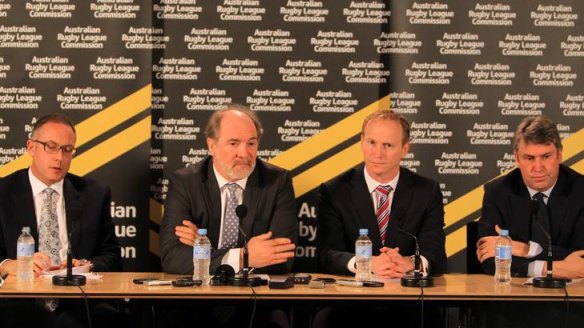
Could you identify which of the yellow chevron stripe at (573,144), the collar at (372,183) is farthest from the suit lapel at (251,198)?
the yellow chevron stripe at (573,144)

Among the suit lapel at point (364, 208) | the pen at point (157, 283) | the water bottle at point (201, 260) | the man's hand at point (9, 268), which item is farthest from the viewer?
the suit lapel at point (364, 208)

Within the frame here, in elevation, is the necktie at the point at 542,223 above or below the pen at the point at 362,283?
above

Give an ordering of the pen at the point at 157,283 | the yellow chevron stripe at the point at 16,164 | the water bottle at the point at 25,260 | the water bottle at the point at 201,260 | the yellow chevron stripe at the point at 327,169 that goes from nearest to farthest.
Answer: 1. the pen at the point at 157,283
2. the water bottle at the point at 25,260
3. the water bottle at the point at 201,260
4. the yellow chevron stripe at the point at 16,164
5. the yellow chevron stripe at the point at 327,169

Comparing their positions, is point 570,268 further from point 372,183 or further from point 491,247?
point 372,183

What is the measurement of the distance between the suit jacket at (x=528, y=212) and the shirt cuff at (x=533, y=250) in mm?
147

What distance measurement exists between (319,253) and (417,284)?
1.00m

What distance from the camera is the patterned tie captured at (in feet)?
19.3

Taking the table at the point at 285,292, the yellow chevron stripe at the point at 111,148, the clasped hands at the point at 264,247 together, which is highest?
the yellow chevron stripe at the point at 111,148

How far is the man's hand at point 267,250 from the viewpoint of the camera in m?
5.38

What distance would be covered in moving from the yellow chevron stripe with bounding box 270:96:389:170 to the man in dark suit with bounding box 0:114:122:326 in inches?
A: 58.9

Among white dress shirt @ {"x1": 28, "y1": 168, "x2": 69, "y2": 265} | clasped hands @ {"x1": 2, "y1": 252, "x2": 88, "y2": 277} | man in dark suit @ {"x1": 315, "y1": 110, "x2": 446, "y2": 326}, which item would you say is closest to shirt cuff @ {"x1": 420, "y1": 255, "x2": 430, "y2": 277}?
man in dark suit @ {"x1": 315, "y1": 110, "x2": 446, "y2": 326}

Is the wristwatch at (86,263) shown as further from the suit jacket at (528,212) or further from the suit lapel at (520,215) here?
the suit lapel at (520,215)

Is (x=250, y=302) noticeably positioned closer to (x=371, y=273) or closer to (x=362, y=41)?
(x=371, y=273)

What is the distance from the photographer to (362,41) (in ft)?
22.7
